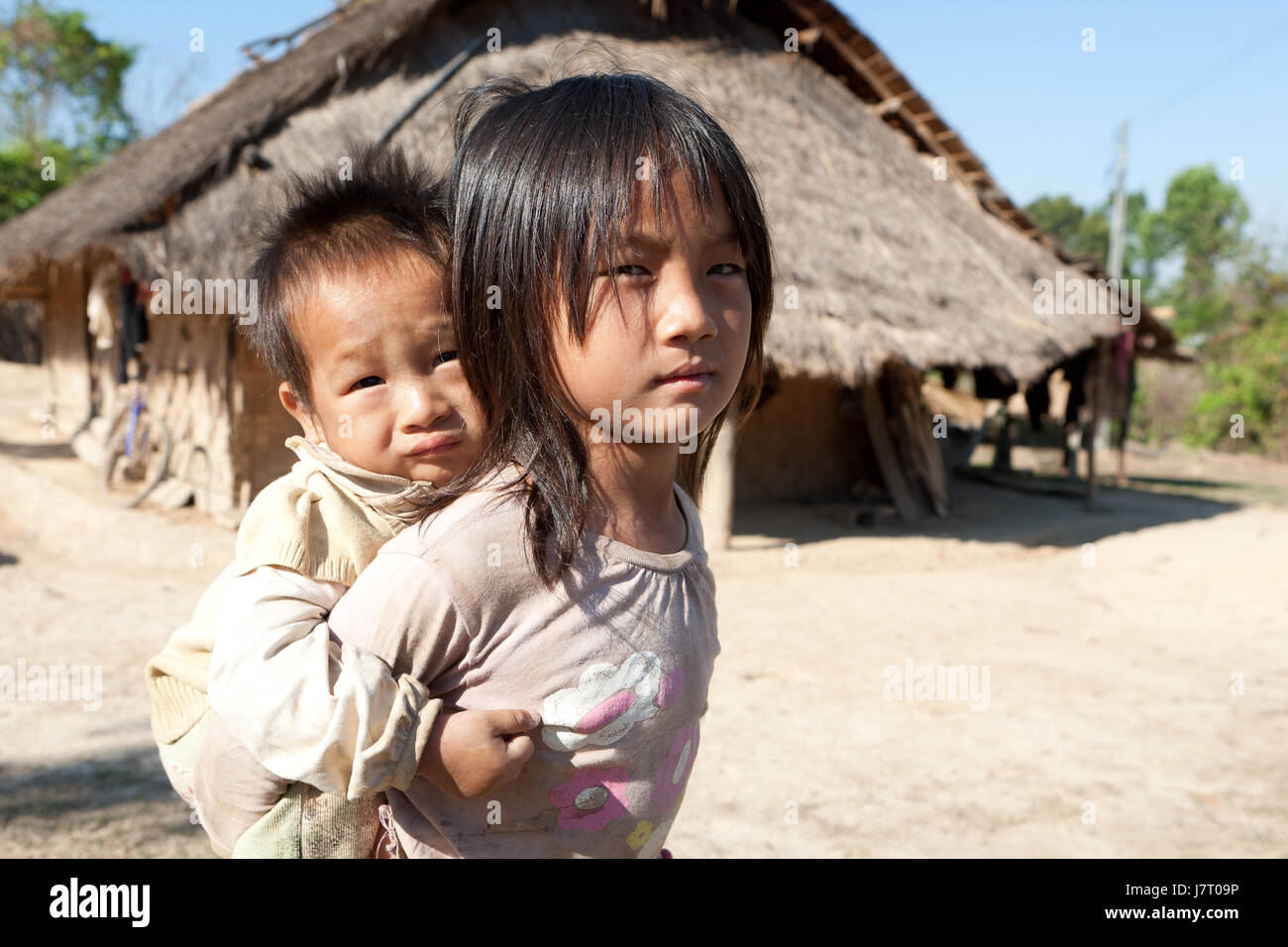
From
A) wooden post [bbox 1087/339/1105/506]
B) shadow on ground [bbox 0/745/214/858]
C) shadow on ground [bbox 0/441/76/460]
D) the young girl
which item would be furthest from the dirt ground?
the young girl

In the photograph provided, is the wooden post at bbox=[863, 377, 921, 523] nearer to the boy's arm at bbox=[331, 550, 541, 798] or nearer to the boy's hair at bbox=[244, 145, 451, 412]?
the boy's hair at bbox=[244, 145, 451, 412]

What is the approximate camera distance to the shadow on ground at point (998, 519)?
965 cm

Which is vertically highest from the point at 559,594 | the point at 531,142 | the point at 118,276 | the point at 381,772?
the point at 118,276

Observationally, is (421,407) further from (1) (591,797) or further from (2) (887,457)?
(2) (887,457)

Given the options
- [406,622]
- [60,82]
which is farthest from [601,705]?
[60,82]

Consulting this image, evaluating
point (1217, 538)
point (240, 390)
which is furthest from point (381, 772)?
point (1217, 538)

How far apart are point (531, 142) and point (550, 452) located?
316mm

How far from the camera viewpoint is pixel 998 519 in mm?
10758

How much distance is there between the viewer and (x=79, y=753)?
12.7 feet

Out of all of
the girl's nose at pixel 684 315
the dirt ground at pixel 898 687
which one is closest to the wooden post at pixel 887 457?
the dirt ground at pixel 898 687

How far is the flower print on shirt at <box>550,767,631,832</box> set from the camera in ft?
3.23

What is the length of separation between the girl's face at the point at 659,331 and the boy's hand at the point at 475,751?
0.31 metres

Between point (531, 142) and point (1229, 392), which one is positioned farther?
point (1229, 392)

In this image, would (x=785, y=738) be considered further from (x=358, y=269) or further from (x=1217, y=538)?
(x=1217, y=538)
